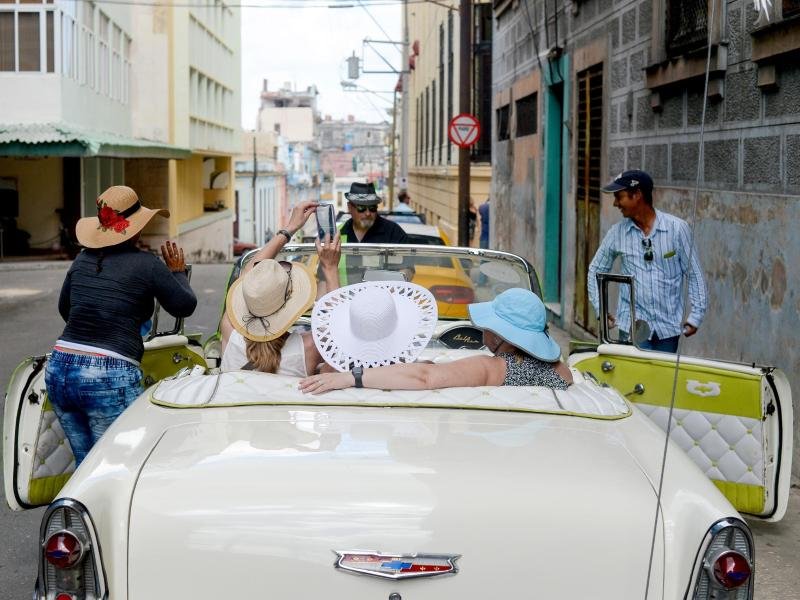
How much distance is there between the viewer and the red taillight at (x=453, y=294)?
6098 millimetres

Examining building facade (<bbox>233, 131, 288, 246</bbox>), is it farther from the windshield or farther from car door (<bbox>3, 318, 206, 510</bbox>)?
car door (<bbox>3, 318, 206, 510</bbox>)

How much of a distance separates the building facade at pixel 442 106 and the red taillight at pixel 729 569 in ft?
72.8

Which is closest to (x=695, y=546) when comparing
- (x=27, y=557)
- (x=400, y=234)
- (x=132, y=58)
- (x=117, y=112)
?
(x=27, y=557)

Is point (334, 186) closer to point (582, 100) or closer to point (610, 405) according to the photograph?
point (582, 100)

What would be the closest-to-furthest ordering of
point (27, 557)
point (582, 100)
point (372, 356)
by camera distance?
point (372, 356) < point (27, 557) < point (582, 100)

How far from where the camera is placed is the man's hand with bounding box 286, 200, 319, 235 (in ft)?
16.8

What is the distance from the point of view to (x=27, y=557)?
18.1ft

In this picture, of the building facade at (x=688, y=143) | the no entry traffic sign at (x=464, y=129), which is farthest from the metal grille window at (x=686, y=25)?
the no entry traffic sign at (x=464, y=129)

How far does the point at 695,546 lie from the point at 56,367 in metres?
2.74

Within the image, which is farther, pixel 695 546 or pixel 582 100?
pixel 582 100

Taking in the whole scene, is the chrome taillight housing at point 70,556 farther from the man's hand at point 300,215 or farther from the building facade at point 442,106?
the building facade at point 442,106

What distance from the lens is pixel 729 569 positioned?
2.84 meters

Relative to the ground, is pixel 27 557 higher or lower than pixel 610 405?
lower

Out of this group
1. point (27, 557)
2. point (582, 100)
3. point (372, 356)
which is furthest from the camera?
point (582, 100)
